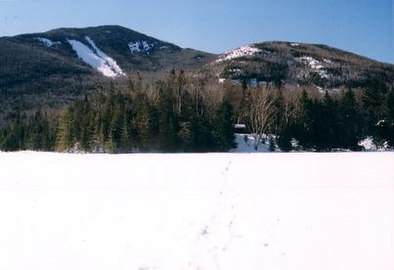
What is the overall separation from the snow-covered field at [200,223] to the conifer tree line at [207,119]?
4750cm

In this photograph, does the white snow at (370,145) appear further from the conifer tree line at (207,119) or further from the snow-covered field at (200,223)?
the snow-covered field at (200,223)

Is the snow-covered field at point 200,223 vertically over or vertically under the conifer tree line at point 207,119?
under

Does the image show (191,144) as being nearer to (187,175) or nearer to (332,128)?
(332,128)

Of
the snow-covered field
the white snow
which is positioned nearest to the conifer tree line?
the white snow

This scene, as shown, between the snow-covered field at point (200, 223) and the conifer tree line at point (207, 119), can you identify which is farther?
the conifer tree line at point (207, 119)

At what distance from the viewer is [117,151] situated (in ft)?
229

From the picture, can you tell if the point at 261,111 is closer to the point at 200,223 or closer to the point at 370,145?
the point at 370,145

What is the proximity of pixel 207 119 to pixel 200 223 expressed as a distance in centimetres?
6336

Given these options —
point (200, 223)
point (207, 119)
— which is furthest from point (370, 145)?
point (200, 223)

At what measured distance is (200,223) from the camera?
42.5ft

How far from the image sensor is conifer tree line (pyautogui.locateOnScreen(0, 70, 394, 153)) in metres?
70.7

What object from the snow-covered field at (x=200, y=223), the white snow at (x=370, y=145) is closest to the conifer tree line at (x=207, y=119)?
the white snow at (x=370, y=145)

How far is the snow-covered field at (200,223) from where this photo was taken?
10023 mm

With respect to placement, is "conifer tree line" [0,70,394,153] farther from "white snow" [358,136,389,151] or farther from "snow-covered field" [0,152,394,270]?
"snow-covered field" [0,152,394,270]
